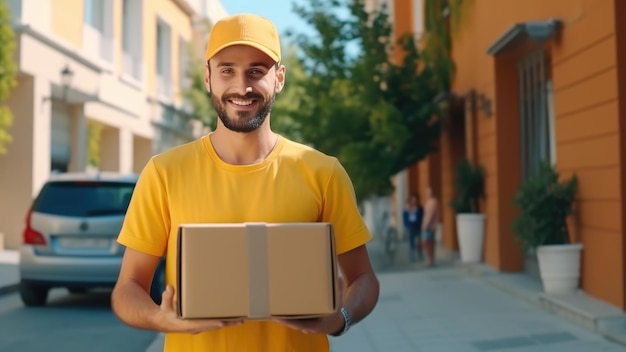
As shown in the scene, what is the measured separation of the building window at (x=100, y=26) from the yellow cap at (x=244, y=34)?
24199 millimetres

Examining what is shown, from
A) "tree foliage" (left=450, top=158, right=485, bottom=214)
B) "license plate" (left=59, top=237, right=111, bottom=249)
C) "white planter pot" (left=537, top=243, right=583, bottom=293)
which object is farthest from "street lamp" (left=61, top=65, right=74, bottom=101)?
"white planter pot" (left=537, top=243, right=583, bottom=293)

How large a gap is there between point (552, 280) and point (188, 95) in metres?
28.0

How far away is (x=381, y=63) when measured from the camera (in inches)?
691

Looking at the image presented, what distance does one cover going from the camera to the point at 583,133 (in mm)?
9906

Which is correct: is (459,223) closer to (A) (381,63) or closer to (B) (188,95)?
(A) (381,63)

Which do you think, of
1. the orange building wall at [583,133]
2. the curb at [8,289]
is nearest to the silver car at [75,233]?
the curb at [8,289]

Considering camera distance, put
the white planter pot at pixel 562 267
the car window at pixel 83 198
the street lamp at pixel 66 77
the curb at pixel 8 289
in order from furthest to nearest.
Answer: the street lamp at pixel 66 77 → the curb at pixel 8 289 → the car window at pixel 83 198 → the white planter pot at pixel 562 267

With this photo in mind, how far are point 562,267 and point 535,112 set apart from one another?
3770mm

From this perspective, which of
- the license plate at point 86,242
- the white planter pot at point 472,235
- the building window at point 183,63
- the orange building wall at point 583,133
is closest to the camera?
the orange building wall at point 583,133

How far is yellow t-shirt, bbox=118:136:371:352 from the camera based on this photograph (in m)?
2.10

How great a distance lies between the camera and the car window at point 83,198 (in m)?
10.3

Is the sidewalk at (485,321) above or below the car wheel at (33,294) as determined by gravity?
below

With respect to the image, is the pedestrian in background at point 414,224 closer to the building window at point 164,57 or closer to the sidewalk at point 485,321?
the sidewalk at point 485,321

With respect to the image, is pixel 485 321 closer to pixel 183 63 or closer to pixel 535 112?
pixel 535 112
